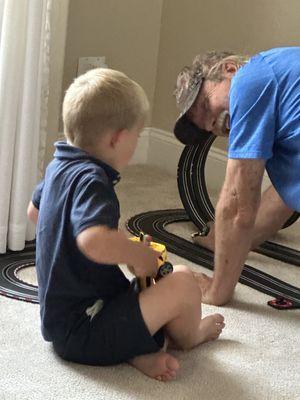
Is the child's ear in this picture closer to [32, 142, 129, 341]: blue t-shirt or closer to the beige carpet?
[32, 142, 129, 341]: blue t-shirt

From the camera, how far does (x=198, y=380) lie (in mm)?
1461

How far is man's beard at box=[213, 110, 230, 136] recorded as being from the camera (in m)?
1.74

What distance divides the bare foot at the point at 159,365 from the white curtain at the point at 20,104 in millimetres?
725

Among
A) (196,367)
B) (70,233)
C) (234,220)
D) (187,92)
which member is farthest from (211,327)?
(187,92)

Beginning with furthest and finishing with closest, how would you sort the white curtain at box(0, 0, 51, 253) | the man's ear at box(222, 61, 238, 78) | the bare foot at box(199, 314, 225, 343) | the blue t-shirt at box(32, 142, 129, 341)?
the white curtain at box(0, 0, 51, 253), the man's ear at box(222, 61, 238, 78), the bare foot at box(199, 314, 225, 343), the blue t-shirt at box(32, 142, 129, 341)

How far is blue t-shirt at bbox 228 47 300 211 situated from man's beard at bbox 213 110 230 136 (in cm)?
7

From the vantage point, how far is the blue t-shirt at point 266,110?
1629 millimetres

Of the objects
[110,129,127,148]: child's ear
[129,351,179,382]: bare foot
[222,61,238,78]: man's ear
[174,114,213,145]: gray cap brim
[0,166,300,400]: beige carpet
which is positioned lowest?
[0,166,300,400]: beige carpet

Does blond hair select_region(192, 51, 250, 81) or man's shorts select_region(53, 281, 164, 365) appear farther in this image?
blond hair select_region(192, 51, 250, 81)

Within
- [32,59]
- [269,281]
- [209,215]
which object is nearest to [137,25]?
[209,215]

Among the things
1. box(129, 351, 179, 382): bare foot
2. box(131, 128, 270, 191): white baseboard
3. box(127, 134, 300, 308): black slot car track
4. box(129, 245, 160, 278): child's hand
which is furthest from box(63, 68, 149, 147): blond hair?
box(131, 128, 270, 191): white baseboard

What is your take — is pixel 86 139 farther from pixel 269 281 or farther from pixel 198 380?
pixel 269 281

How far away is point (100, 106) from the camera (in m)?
1.35

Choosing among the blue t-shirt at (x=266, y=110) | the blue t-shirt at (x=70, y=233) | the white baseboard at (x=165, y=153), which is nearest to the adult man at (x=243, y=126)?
the blue t-shirt at (x=266, y=110)
